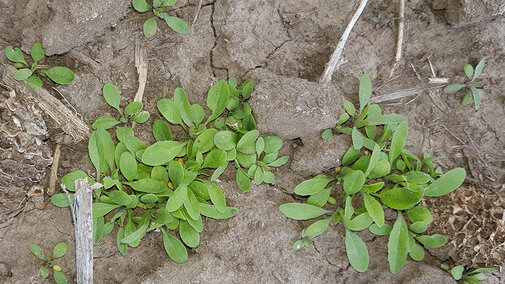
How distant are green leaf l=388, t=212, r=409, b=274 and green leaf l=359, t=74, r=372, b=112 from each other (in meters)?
0.78

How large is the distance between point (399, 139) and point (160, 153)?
1464 millimetres

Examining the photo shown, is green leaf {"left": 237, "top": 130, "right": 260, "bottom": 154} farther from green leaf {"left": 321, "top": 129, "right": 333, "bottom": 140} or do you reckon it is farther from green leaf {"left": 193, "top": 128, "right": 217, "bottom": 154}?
green leaf {"left": 321, "top": 129, "right": 333, "bottom": 140}

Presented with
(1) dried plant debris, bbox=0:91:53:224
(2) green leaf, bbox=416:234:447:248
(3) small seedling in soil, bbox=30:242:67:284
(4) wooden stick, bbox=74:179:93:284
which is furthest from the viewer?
(2) green leaf, bbox=416:234:447:248

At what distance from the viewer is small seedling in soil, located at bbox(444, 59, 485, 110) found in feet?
9.14

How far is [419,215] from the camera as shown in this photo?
2539 mm

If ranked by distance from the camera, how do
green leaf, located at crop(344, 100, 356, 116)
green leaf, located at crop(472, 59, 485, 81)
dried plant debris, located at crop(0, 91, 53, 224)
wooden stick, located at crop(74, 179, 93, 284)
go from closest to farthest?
1. wooden stick, located at crop(74, 179, 93, 284)
2. dried plant debris, located at crop(0, 91, 53, 224)
3. green leaf, located at crop(344, 100, 356, 116)
4. green leaf, located at crop(472, 59, 485, 81)

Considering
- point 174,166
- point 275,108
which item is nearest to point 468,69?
point 275,108

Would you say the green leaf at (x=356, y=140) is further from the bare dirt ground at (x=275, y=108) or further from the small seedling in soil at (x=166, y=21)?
the small seedling in soil at (x=166, y=21)

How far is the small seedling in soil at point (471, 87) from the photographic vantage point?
2.79m

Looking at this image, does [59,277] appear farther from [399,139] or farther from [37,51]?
[399,139]

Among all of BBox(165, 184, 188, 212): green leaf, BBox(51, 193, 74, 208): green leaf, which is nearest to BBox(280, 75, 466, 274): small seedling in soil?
BBox(165, 184, 188, 212): green leaf

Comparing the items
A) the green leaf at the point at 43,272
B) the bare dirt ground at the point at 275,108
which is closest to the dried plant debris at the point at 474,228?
the bare dirt ground at the point at 275,108

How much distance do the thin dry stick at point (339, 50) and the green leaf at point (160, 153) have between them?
1.04m

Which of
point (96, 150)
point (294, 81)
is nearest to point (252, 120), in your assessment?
point (294, 81)
